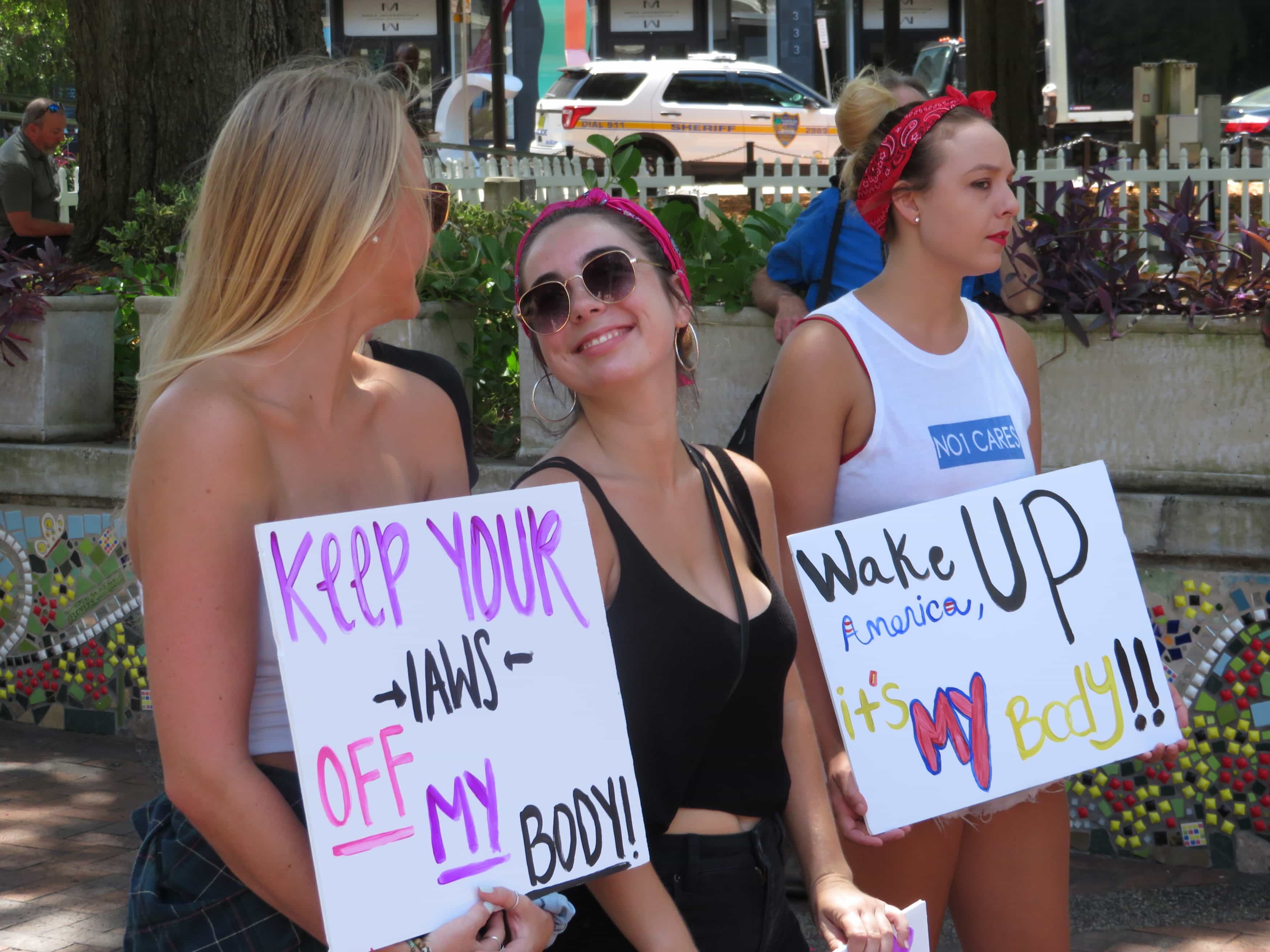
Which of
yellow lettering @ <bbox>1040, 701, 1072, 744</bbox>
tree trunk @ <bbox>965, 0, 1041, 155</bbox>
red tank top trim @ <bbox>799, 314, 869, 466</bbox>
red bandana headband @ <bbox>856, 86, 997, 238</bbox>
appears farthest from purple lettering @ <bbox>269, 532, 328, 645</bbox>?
tree trunk @ <bbox>965, 0, 1041, 155</bbox>

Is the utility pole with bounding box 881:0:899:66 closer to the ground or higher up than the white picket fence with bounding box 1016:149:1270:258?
higher up

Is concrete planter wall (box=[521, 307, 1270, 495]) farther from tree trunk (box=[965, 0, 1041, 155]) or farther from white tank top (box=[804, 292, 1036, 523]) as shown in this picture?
tree trunk (box=[965, 0, 1041, 155])

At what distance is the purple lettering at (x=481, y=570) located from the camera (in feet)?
5.92

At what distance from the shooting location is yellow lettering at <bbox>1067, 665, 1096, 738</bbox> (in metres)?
2.39

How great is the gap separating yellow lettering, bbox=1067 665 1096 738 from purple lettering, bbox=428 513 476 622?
114 cm

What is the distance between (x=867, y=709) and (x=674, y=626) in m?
0.45

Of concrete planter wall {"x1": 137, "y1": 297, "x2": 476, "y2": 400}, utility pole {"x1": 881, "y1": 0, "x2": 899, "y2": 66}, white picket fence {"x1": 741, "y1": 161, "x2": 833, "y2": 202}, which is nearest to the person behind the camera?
concrete planter wall {"x1": 137, "y1": 297, "x2": 476, "y2": 400}

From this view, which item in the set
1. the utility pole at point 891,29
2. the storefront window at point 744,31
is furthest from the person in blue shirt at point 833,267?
the storefront window at point 744,31

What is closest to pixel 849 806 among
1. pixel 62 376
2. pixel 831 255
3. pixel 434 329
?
pixel 831 255

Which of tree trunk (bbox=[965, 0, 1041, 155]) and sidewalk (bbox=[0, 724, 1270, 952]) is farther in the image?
tree trunk (bbox=[965, 0, 1041, 155])

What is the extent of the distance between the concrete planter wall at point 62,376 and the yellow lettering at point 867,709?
4.18m

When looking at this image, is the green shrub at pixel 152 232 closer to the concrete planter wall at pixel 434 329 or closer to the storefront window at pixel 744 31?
the concrete planter wall at pixel 434 329

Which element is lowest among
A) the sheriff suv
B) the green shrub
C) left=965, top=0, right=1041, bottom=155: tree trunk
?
the green shrub

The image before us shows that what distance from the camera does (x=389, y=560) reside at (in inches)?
68.3
